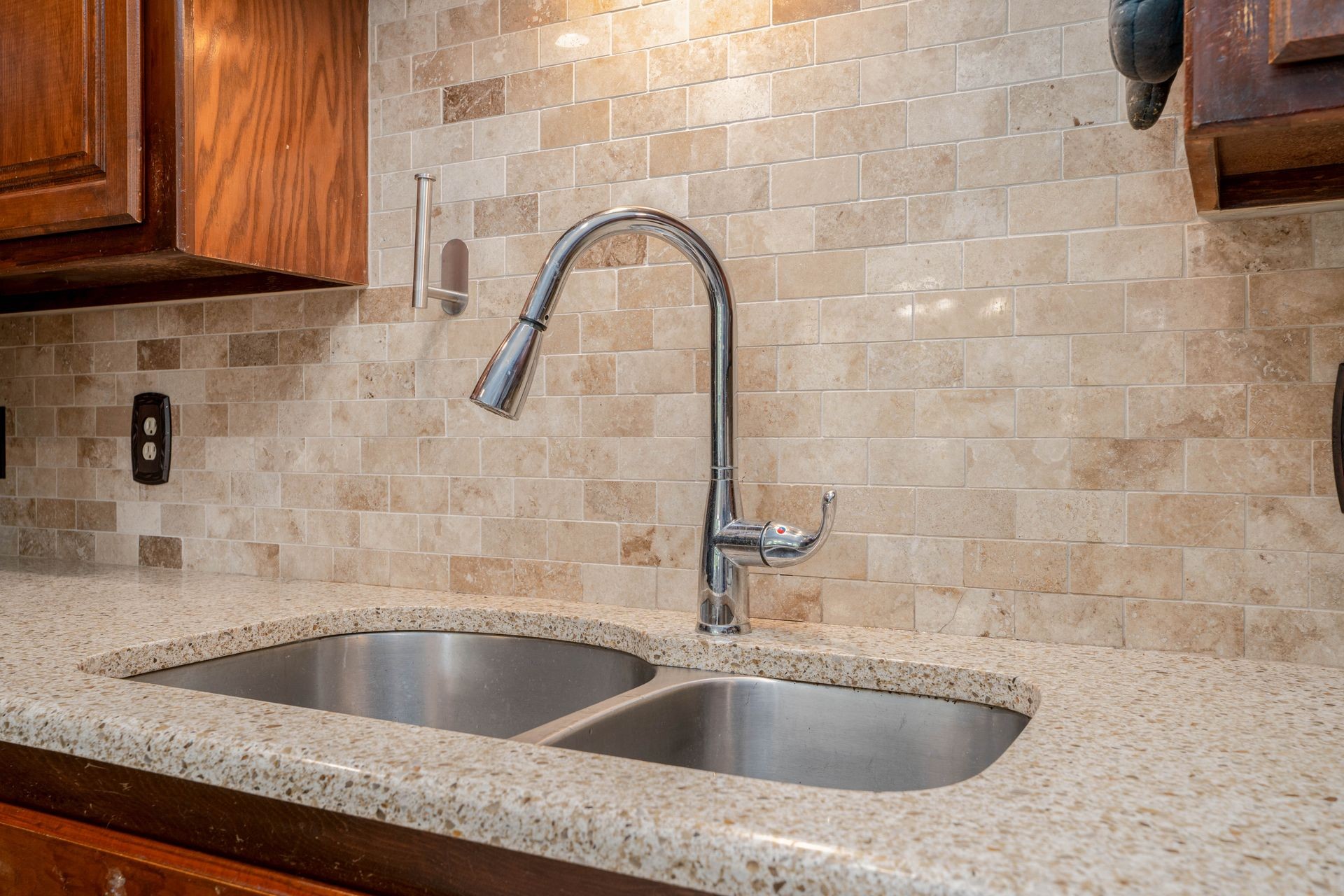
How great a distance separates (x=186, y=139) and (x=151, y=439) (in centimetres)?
66

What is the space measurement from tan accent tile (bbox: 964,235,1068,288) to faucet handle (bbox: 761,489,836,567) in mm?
315

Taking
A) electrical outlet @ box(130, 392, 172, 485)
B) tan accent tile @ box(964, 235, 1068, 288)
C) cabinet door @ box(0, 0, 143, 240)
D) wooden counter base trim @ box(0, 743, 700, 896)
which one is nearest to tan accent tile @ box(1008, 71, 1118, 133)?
tan accent tile @ box(964, 235, 1068, 288)

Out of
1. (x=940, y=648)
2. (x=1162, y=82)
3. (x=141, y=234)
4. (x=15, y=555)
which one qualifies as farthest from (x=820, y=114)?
(x=15, y=555)

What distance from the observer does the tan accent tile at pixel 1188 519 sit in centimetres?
101

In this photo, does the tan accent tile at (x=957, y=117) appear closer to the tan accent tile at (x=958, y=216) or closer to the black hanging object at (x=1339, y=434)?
the tan accent tile at (x=958, y=216)

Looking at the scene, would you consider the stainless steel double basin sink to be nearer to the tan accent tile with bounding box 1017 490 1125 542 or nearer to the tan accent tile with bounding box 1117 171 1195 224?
the tan accent tile with bounding box 1017 490 1125 542

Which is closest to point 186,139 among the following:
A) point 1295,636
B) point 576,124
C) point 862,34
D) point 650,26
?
point 576,124

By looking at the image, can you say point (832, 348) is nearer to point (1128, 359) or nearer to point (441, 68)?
point (1128, 359)

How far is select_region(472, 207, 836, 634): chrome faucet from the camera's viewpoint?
1051 mm

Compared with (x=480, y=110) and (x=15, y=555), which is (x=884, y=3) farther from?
(x=15, y=555)

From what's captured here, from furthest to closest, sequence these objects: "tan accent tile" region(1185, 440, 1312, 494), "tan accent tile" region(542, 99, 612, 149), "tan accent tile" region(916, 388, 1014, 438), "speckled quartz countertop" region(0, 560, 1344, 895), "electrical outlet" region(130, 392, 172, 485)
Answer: "electrical outlet" region(130, 392, 172, 485) → "tan accent tile" region(542, 99, 612, 149) → "tan accent tile" region(916, 388, 1014, 438) → "tan accent tile" region(1185, 440, 1312, 494) → "speckled quartz countertop" region(0, 560, 1344, 895)

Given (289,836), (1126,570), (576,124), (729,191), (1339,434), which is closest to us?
(289,836)

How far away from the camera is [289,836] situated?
699mm

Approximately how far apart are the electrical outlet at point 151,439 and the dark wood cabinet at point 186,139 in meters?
0.28
